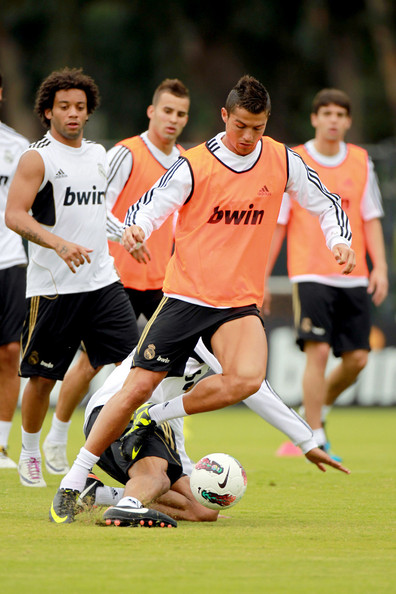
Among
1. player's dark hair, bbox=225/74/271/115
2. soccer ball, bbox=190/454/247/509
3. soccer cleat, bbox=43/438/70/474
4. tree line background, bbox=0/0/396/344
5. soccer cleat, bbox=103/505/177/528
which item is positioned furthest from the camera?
tree line background, bbox=0/0/396/344

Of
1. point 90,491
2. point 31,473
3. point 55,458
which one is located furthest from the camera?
point 55,458

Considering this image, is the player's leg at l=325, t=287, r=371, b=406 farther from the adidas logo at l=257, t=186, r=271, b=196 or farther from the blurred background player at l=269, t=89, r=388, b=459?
the adidas logo at l=257, t=186, r=271, b=196

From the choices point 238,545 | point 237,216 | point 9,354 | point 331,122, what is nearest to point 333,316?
point 331,122

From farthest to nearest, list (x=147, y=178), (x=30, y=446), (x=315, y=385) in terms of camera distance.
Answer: (x=315, y=385)
(x=147, y=178)
(x=30, y=446)

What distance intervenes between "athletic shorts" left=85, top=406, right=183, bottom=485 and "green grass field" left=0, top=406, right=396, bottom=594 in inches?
13.1

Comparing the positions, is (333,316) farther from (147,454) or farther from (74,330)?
(147,454)

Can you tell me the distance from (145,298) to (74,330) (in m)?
1.35

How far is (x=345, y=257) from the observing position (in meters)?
6.82

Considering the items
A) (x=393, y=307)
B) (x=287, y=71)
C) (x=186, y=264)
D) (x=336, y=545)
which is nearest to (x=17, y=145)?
(x=186, y=264)

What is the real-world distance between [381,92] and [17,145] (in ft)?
96.2

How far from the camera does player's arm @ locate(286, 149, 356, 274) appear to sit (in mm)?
7059

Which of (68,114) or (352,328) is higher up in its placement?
(68,114)

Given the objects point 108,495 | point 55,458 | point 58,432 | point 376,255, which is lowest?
point 55,458

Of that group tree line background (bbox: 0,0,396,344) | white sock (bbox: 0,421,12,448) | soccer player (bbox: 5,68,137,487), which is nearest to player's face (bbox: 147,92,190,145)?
soccer player (bbox: 5,68,137,487)
